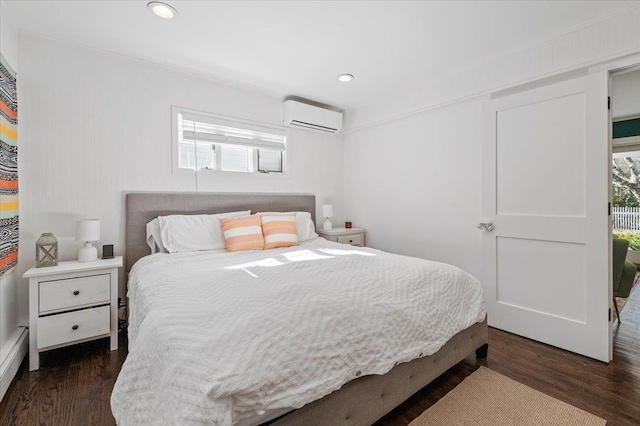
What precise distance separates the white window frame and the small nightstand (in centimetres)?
91

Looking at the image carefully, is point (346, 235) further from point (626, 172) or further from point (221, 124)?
point (626, 172)

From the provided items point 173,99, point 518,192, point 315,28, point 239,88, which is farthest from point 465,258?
point 173,99

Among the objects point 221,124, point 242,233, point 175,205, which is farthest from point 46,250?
point 221,124

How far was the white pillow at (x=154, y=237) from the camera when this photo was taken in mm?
2666

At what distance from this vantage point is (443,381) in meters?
1.90

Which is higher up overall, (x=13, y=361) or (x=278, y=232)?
(x=278, y=232)

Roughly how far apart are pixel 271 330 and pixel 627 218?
7156 mm

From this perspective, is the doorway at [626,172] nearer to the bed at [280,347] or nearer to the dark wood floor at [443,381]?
the dark wood floor at [443,381]

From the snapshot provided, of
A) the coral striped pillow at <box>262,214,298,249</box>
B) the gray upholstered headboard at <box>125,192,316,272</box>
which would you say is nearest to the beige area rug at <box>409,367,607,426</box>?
the coral striped pillow at <box>262,214,298,249</box>

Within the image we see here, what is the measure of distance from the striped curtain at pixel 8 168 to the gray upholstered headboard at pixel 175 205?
28.6 inches

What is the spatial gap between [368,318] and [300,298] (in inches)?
13.3

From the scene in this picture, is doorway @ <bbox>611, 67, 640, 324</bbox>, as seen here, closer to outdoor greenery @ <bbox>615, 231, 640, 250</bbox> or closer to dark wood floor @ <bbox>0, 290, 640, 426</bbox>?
outdoor greenery @ <bbox>615, 231, 640, 250</bbox>

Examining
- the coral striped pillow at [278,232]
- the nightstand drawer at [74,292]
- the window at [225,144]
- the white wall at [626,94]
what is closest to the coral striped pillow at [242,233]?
the coral striped pillow at [278,232]

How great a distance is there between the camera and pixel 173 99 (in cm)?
297
